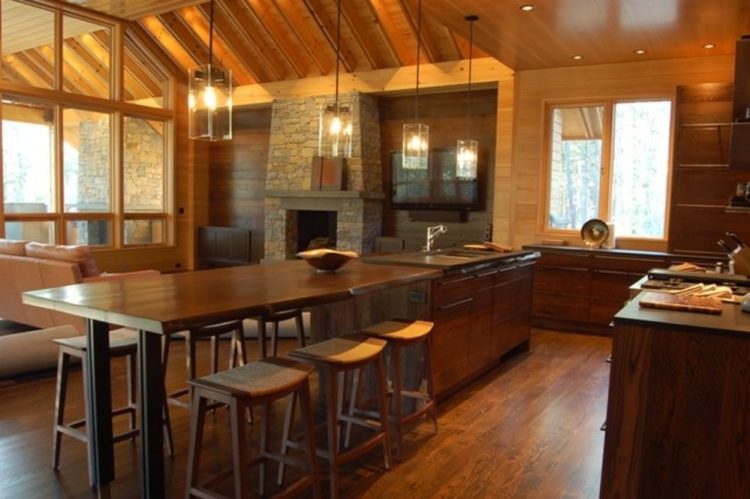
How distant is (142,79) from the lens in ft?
31.8

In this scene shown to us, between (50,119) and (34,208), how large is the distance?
1305 millimetres

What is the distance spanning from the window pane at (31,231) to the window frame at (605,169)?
6810mm

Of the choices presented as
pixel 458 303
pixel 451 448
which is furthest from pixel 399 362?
pixel 458 303

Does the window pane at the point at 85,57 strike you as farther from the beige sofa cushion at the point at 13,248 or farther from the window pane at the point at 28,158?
the beige sofa cushion at the point at 13,248

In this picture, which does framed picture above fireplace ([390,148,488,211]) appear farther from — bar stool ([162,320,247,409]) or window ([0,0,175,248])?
bar stool ([162,320,247,409])

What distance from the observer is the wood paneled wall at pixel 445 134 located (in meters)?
7.72

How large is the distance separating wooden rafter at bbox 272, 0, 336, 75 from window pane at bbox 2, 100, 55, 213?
3663mm

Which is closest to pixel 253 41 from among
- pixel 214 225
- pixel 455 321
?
pixel 214 225

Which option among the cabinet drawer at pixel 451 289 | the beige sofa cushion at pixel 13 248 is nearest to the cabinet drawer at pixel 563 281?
the cabinet drawer at pixel 451 289

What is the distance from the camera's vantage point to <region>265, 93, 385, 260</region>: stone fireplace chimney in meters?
8.20

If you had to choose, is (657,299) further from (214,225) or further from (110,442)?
(214,225)

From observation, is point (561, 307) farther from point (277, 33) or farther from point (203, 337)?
point (277, 33)

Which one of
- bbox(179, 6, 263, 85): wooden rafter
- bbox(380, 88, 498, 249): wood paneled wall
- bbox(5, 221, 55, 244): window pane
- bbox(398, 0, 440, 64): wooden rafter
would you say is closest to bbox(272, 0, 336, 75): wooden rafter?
bbox(380, 88, 498, 249): wood paneled wall

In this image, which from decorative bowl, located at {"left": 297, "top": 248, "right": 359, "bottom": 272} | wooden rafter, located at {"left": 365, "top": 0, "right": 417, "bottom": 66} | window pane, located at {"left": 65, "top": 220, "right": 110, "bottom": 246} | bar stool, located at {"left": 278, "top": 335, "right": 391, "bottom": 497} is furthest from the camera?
window pane, located at {"left": 65, "top": 220, "right": 110, "bottom": 246}
